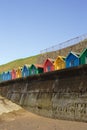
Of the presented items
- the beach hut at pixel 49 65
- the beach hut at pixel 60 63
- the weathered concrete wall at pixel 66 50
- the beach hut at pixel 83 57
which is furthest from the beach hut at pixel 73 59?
the beach hut at pixel 49 65

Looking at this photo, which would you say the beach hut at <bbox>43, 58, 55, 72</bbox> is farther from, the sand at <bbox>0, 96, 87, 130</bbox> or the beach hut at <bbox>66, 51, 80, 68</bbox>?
the sand at <bbox>0, 96, 87, 130</bbox>

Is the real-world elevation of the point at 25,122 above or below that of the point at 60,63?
below

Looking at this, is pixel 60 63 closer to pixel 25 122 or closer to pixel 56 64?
pixel 56 64

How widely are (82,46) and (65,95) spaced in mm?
10258

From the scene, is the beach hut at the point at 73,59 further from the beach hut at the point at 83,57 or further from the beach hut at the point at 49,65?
the beach hut at the point at 49,65

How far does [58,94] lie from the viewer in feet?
57.7

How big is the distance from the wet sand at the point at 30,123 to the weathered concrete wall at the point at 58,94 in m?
0.64

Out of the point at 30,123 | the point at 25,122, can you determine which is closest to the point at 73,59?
the point at 25,122

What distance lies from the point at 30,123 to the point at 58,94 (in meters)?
2.99

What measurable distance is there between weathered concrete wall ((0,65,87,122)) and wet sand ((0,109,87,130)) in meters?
0.64

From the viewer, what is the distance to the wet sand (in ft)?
45.0

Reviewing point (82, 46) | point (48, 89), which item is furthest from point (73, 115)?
point (82, 46)

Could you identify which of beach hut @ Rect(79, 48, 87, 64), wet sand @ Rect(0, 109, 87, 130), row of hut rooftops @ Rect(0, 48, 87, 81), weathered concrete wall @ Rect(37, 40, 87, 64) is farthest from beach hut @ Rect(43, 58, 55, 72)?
wet sand @ Rect(0, 109, 87, 130)

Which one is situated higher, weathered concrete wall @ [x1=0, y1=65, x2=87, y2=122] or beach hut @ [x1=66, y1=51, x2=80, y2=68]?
beach hut @ [x1=66, y1=51, x2=80, y2=68]
